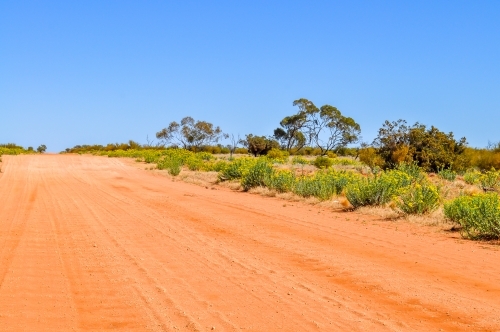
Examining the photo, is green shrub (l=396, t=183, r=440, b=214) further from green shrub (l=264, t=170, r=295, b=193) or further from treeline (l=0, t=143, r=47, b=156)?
treeline (l=0, t=143, r=47, b=156)

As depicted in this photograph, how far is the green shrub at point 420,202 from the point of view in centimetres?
1501

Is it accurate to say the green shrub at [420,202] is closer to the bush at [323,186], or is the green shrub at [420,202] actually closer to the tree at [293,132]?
the bush at [323,186]

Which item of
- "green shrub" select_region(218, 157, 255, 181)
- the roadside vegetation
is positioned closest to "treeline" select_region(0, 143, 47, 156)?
the roadside vegetation

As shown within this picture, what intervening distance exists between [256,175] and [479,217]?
12.6m

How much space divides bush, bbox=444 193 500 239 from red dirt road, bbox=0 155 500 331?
1.99 feet

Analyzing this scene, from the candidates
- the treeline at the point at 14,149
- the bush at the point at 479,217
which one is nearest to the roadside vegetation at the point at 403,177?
the bush at the point at 479,217

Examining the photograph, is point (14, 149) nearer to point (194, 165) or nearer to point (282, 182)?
point (194, 165)

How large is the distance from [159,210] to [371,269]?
8.48 metres

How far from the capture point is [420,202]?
1484cm

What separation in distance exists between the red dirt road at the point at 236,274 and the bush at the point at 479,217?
1.99ft

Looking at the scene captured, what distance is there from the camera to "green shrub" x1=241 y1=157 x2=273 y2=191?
23562 millimetres

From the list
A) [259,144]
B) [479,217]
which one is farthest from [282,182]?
[259,144]

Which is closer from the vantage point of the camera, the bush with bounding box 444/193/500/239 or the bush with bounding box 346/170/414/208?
the bush with bounding box 444/193/500/239

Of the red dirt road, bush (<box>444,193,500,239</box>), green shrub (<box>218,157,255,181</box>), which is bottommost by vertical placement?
the red dirt road
